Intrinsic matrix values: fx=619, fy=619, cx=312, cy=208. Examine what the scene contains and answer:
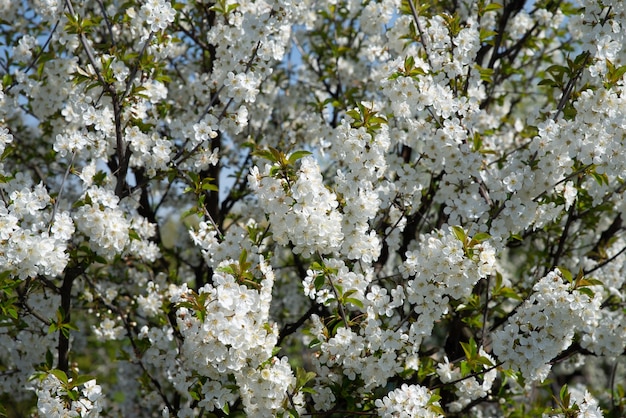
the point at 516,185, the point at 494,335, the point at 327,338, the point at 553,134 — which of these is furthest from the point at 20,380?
the point at 553,134

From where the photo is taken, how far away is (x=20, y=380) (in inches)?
188

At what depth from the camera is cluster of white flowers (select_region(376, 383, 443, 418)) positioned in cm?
307

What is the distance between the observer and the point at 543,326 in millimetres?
3301

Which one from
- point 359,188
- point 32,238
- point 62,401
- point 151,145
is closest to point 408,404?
point 359,188

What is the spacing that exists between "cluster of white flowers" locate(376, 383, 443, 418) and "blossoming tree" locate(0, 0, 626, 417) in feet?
0.04

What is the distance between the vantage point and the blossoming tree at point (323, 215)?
3.14m

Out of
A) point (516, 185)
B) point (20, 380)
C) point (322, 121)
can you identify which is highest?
point (322, 121)

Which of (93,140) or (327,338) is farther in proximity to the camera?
(93,140)

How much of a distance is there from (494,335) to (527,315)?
0.21 m

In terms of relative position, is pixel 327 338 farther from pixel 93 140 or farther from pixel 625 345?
pixel 625 345

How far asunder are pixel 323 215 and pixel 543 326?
4.40ft

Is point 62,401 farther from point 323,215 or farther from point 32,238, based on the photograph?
point 323,215

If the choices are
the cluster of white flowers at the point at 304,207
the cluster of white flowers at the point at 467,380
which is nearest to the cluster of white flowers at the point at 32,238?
the cluster of white flowers at the point at 304,207

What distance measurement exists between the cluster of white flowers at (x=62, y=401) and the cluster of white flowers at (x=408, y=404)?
5.15 ft
